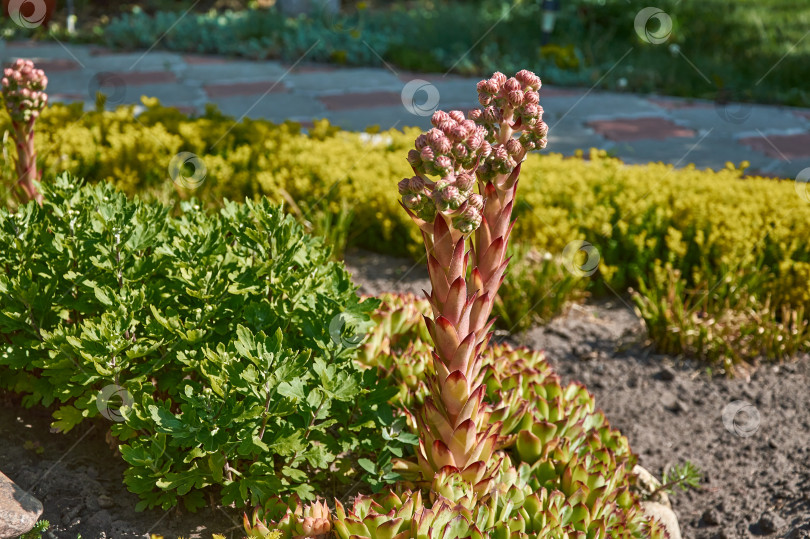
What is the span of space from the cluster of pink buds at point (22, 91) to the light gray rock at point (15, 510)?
182 cm

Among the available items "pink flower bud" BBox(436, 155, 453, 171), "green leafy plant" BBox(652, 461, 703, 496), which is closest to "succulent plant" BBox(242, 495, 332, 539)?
"pink flower bud" BBox(436, 155, 453, 171)

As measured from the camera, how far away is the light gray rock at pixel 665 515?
298 cm

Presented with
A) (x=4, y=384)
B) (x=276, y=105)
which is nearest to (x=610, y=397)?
(x=4, y=384)

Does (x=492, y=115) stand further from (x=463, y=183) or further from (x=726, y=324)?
(x=726, y=324)

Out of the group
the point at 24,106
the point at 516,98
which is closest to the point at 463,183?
the point at 516,98

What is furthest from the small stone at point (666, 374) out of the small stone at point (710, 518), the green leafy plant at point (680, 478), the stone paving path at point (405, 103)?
the stone paving path at point (405, 103)

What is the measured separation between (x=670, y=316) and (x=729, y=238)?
2.04ft

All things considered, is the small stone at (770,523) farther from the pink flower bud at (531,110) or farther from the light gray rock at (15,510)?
the light gray rock at (15,510)

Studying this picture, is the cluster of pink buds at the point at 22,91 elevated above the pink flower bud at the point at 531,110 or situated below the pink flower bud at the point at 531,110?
below

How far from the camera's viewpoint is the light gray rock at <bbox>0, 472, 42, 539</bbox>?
2203mm

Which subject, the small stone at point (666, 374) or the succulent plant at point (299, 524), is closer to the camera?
the succulent plant at point (299, 524)

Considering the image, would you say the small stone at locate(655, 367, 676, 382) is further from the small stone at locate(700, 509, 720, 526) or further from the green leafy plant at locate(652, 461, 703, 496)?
the small stone at locate(700, 509, 720, 526)

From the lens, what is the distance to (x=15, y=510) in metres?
2.24

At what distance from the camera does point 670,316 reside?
394 centimetres
